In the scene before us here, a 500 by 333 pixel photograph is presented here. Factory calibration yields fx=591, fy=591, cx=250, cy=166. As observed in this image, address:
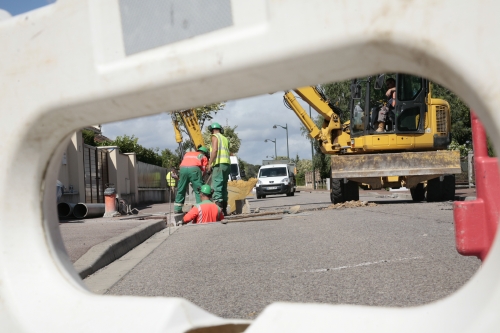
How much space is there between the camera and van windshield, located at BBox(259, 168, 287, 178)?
35.6 meters

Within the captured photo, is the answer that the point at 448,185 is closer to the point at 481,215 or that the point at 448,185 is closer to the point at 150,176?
the point at 481,215

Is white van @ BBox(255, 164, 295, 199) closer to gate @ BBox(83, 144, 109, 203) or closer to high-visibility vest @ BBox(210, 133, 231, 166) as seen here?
gate @ BBox(83, 144, 109, 203)

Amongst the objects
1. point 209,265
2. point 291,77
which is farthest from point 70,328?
point 209,265

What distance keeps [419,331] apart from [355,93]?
13.8 metres

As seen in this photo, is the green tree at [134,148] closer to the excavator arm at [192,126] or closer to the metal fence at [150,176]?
the metal fence at [150,176]

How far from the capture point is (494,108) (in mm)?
1330

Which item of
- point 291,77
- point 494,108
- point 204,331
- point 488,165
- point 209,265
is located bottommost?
point 209,265

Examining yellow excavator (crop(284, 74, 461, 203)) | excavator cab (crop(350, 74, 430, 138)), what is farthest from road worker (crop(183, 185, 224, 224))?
excavator cab (crop(350, 74, 430, 138))

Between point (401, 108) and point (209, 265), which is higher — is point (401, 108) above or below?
above

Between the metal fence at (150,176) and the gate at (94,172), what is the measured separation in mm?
6680

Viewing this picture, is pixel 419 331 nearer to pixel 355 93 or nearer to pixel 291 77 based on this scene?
pixel 291 77

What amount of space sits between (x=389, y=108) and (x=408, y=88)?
723 millimetres

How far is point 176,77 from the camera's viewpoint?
1687 mm

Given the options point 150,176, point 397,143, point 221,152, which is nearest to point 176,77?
point 221,152
